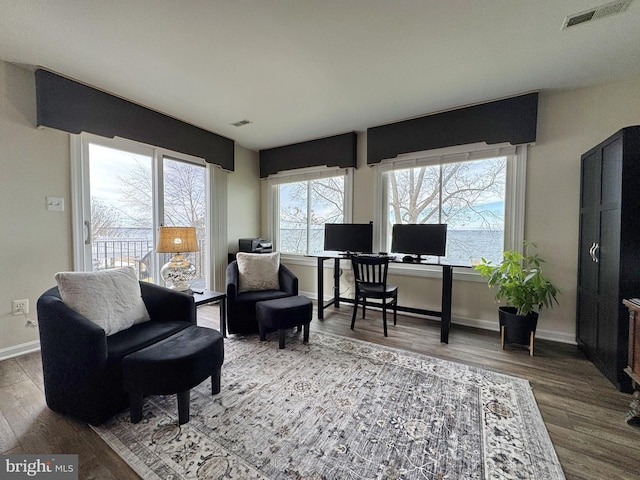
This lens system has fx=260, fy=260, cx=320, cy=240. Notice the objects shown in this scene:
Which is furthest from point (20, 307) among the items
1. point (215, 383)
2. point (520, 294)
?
point (520, 294)

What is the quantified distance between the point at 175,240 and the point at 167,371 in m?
1.35

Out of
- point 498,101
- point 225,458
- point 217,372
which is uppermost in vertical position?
point 498,101

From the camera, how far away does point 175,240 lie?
8.12 ft

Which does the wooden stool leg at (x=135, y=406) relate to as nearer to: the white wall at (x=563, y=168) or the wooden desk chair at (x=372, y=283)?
the wooden desk chair at (x=372, y=283)

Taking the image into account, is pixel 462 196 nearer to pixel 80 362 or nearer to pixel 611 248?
pixel 611 248

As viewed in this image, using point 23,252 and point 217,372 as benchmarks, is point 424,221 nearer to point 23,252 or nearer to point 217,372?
point 217,372

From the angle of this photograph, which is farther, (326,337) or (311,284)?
(311,284)

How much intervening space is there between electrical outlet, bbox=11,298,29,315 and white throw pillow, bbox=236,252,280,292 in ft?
6.13

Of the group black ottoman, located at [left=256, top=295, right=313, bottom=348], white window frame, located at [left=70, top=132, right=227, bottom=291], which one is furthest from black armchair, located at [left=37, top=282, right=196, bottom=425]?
white window frame, located at [left=70, top=132, right=227, bottom=291]

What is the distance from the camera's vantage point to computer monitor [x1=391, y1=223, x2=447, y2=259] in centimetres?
303

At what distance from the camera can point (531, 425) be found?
5.07ft

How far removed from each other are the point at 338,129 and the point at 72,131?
296 centimetres

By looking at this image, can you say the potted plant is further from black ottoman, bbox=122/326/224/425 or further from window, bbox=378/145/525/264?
black ottoman, bbox=122/326/224/425

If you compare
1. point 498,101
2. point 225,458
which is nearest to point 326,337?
point 225,458
